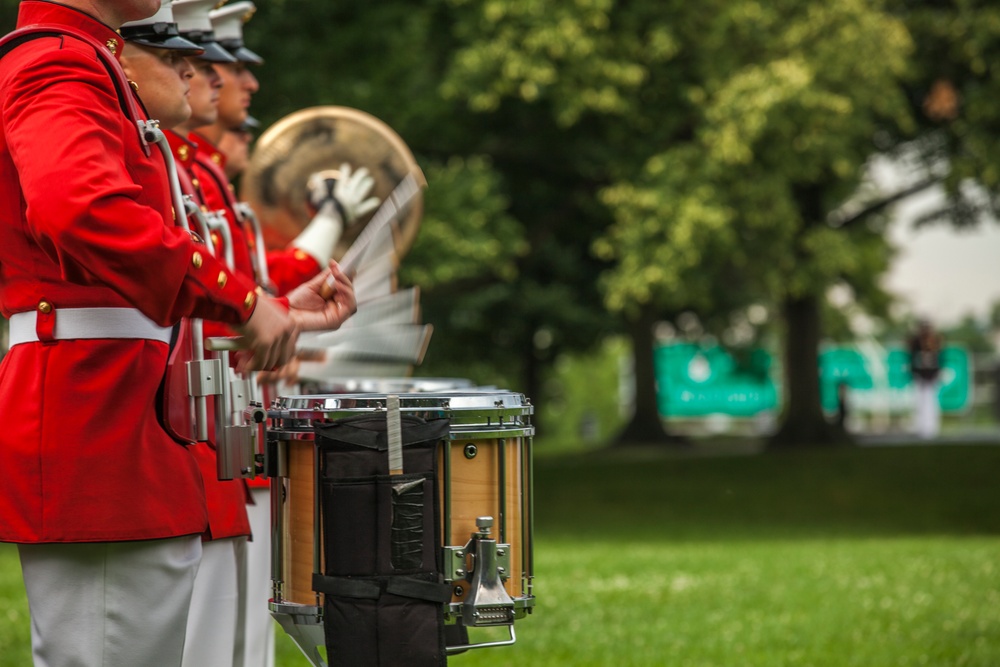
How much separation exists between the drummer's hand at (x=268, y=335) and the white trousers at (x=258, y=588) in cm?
145

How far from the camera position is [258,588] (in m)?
4.09

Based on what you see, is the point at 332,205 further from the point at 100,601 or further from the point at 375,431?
the point at 100,601

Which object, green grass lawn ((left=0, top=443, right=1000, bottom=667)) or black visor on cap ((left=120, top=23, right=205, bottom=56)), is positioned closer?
black visor on cap ((left=120, top=23, right=205, bottom=56))

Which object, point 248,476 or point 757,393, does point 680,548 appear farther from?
point 757,393

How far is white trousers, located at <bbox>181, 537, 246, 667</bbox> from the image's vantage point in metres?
3.32

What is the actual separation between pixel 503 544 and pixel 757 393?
28569mm

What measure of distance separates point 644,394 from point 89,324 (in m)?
23.7

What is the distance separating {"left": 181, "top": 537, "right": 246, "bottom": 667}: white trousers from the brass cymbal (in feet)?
6.16

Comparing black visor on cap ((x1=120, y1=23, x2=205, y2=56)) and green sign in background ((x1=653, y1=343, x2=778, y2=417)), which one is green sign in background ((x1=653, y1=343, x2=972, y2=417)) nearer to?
green sign in background ((x1=653, y1=343, x2=778, y2=417))

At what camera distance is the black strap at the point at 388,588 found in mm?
2803

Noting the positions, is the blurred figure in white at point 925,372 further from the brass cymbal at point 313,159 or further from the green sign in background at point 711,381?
the brass cymbal at point 313,159

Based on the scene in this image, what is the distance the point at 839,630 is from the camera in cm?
699

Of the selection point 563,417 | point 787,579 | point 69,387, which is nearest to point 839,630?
point 787,579

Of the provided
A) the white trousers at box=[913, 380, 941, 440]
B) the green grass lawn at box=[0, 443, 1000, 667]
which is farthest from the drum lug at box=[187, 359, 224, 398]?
the white trousers at box=[913, 380, 941, 440]
